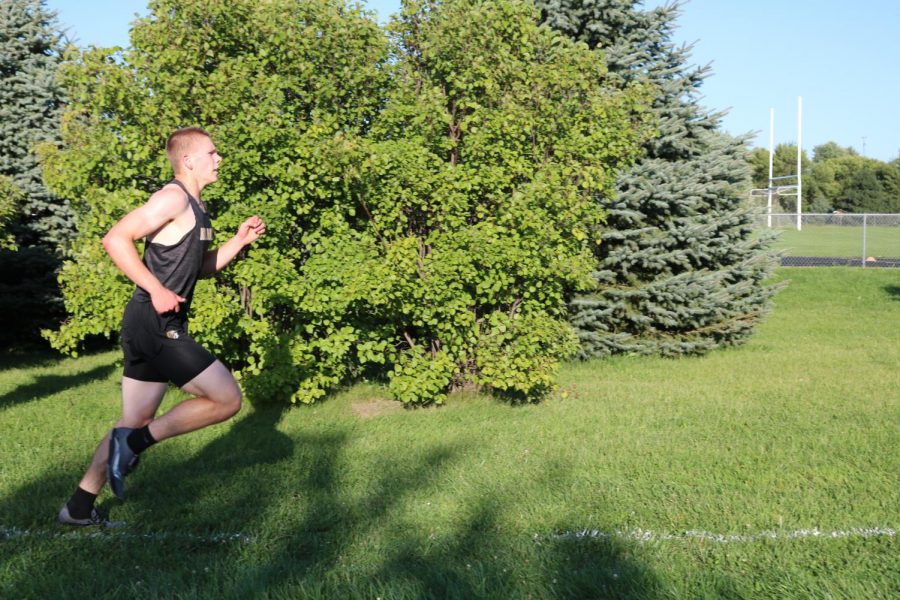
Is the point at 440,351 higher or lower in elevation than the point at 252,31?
lower

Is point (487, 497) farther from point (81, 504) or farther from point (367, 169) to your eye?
point (367, 169)

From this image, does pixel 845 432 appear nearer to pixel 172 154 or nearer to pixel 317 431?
pixel 317 431

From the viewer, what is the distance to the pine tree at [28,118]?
12.1 m

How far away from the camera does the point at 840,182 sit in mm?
79688

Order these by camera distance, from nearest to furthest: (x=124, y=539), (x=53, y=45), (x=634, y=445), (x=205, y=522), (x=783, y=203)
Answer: (x=124, y=539), (x=205, y=522), (x=634, y=445), (x=53, y=45), (x=783, y=203)

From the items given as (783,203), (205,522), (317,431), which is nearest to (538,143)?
(317,431)

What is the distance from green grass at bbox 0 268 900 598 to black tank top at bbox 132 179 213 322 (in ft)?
4.17

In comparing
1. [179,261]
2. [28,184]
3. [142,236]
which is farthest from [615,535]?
[28,184]

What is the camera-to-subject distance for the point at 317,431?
6668mm

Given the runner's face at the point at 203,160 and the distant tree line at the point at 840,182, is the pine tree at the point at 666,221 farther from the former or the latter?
the distant tree line at the point at 840,182

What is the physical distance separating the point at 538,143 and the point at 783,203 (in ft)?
270

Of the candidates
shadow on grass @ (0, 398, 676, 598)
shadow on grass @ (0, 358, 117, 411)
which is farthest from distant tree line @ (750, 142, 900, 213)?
shadow on grass @ (0, 398, 676, 598)

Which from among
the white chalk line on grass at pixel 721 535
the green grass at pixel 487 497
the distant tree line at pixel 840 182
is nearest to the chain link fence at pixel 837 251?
the green grass at pixel 487 497

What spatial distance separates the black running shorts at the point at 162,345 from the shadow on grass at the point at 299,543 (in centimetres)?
88
